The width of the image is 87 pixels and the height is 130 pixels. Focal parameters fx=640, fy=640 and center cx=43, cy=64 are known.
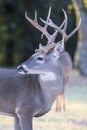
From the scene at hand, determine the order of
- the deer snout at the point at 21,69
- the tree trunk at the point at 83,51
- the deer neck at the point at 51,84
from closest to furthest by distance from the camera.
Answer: the deer snout at the point at 21,69 → the deer neck at the point at 51,84 → the tree trunk at the point at 83,51

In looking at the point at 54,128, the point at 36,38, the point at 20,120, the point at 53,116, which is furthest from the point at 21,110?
the point at 36,38

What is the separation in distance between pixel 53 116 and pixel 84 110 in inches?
56.2

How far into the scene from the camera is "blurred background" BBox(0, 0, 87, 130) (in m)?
11.8

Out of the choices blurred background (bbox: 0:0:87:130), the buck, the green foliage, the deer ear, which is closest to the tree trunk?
blurred background (bbox: 0:0:87:130)

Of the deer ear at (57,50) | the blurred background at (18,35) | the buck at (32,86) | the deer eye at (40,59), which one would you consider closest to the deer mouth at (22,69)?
the buck at (32,86)

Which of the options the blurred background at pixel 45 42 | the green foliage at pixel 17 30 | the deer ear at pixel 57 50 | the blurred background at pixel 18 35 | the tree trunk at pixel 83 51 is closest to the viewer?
the deer ear at pixel 57 50

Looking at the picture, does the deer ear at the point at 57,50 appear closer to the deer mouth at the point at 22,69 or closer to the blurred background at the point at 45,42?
the deer mouth at the point at 22,69

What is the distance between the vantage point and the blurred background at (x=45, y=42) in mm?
11797

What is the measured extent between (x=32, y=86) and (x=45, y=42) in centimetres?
691

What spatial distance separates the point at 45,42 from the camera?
15.9 metres

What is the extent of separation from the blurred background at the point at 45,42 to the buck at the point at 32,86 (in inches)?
64.5

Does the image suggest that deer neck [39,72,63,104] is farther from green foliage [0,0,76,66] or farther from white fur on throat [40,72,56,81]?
green foliage [0,0,76,66]

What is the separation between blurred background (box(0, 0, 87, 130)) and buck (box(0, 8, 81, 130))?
1.64 metres

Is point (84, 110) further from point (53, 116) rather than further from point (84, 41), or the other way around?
point (84, 41)
